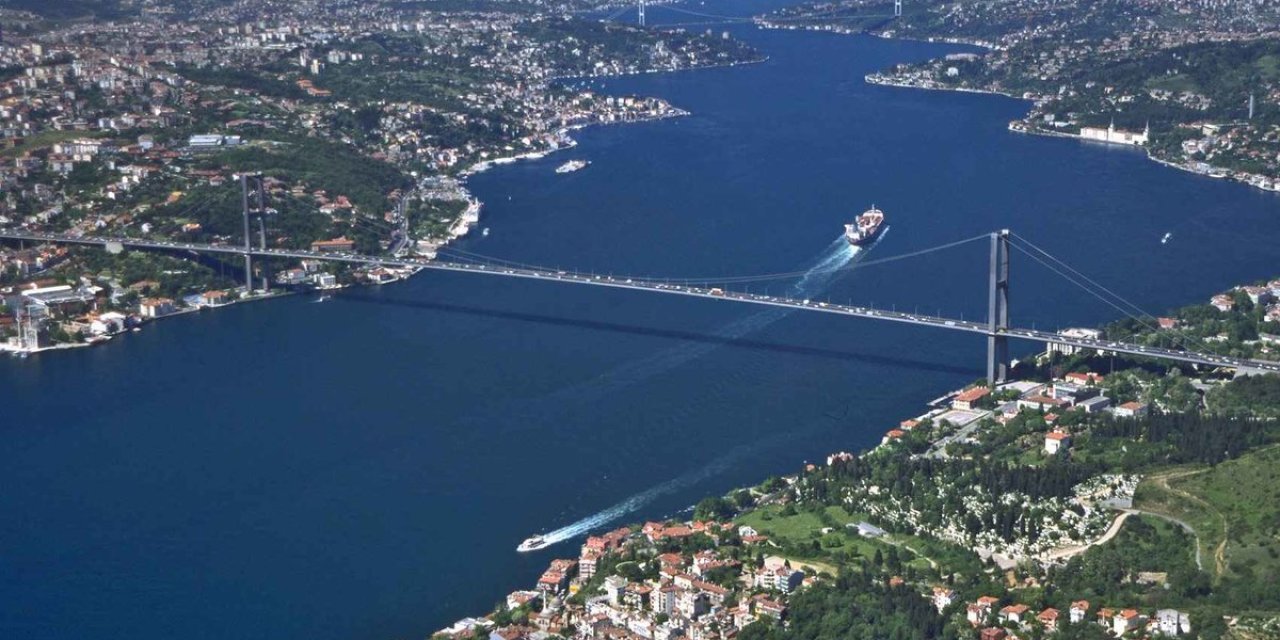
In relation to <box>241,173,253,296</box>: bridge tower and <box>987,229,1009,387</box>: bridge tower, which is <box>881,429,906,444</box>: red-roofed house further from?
<box>241,173,253,296</box>: bridge tower

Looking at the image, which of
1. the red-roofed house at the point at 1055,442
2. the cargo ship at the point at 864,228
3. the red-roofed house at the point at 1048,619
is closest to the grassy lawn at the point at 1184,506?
the red-roofed house at the point at 1055,442

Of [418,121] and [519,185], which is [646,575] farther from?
[418,121]

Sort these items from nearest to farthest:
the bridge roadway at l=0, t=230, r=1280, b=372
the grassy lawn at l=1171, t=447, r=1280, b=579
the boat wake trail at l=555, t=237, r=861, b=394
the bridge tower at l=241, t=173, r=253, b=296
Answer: the grassy lawn at l=1171, t=447, r=1280, b=579
the bridge roadway at l=0, t=230, r=1280, b=372
the boat wake trail at l=555, t=237, r=861, b=394
the bridge tower at l=241, t=173, r=253, b=296

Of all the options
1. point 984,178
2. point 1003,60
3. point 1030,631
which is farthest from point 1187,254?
point 1003,60

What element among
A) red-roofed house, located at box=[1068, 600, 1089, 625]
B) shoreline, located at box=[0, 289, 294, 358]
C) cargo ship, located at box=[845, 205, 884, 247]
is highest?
cargo ship, located at box=[845, 205, 884, 247]

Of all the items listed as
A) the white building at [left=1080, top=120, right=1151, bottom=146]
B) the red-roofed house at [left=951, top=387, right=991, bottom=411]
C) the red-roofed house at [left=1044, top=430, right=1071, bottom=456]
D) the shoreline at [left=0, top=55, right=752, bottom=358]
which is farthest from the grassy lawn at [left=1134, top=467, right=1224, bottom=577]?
the white building at [left=1080, top=120, right=1151, bottom=146]

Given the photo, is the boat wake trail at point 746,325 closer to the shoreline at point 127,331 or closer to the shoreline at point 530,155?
the shoreline at point 530,155

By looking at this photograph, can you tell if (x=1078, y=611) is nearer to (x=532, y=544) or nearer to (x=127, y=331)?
(x=532, y=544)

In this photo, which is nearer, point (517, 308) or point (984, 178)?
point (517, 308)
